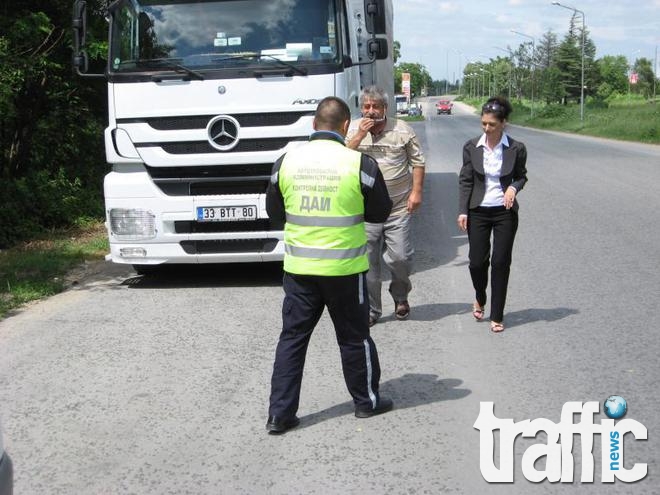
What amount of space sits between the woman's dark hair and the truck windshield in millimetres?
2113

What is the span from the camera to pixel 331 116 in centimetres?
478

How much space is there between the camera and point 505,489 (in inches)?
159

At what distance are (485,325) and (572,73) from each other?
83138 millimetres

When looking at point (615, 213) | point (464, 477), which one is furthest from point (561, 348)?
point (615, 213)

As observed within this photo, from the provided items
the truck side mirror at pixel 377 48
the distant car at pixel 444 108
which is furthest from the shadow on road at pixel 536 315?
the distant car at pixel 444 108

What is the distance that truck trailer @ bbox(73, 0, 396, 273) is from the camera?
327 inches

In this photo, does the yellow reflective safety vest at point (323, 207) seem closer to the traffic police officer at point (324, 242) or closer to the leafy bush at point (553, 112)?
the traffic police officer at point (324, 242)

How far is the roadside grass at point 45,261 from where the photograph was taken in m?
8.73

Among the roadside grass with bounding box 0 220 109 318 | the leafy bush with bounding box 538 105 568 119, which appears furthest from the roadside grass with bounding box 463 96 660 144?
the roadside grass with bounding box 0 220 109 318

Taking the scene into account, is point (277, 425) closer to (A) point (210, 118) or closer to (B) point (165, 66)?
(A) point (210, 118)

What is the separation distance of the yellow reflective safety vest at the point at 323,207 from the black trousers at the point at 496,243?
92.4 inches

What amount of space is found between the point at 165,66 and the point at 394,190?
108 inches

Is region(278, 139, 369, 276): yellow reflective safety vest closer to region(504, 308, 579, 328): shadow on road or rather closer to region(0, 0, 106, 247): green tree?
region(504, 308, 579, 328): shadow on road

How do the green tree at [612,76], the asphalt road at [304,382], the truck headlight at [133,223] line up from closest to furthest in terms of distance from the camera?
the asphalt road at [304,382] → the truck headlight at [133,223] → the green tree at [612,76]
